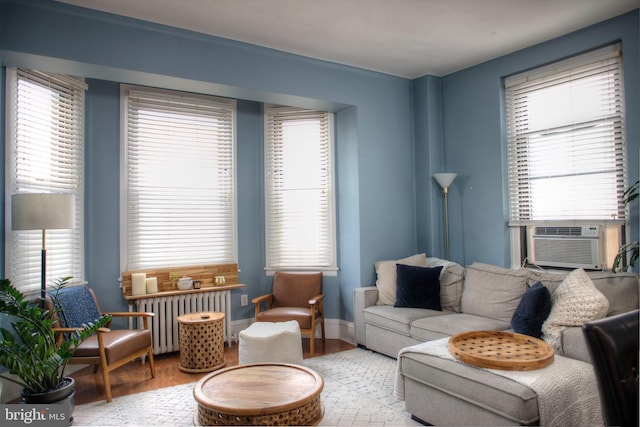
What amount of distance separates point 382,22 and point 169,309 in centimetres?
340

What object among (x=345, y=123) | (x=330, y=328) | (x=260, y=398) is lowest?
(x=330, y=328)

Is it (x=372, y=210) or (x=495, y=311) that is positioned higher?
(x=372, y=210)

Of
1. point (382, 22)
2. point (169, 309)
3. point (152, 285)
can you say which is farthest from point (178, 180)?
point (382, 22)

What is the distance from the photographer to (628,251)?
3.41 metres

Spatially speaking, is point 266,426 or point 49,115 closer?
point 266,426

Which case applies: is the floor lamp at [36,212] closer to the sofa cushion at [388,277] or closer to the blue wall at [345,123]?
the blue wall at [345,123]

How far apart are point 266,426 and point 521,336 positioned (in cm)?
174

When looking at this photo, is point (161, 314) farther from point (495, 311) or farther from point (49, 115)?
point (495, 311)

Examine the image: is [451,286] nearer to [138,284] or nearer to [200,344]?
[200,344]

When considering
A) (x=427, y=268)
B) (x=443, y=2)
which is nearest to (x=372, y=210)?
(x=427, y=268)

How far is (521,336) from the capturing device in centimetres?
281

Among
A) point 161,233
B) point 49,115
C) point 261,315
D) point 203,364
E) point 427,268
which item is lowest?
point 203,364

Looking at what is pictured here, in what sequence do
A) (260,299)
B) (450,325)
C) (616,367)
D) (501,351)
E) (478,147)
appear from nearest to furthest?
(616,367) → (501,351) → (450,325) → (260,299) → (478,147)

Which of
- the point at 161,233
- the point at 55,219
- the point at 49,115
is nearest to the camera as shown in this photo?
the point at 55,219
